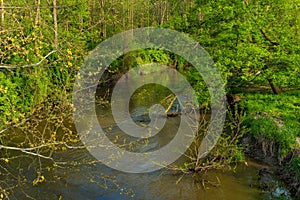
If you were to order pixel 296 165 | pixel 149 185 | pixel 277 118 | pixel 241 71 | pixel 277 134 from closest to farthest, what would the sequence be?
1. pixel 296 165
2. pixel 149 185
3. pixel 277 134
4. pixel 277 118
5. pixel 241 71

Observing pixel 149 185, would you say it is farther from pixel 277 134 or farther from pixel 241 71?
pixel 241 71

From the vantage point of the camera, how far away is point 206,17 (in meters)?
16.8

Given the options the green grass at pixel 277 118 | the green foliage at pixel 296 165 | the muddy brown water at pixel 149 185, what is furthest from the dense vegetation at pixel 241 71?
the muddy brown water at pixel 149 185

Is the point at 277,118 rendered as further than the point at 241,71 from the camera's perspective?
No

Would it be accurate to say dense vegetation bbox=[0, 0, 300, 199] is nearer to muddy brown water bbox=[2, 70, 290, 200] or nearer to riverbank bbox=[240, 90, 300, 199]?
riverbank bbox=[240, 90, 300, 199]

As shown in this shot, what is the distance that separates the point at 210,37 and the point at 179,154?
6370 millimetres

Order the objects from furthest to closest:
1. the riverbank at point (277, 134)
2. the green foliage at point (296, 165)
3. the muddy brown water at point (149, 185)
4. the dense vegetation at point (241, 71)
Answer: the dense vegetation at point (241, 71) → the riverbank at point (277, 134) → the muddy brown water at point (149, 185) → the green foliage at point (296, 165)

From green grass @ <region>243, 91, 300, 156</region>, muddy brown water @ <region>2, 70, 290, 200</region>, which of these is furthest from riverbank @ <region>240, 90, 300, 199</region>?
muddy brown water @ <region>2, 70, 290, 200</region>

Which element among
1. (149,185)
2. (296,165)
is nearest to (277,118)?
(296,165)

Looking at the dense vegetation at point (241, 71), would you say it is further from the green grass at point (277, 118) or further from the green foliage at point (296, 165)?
the green foliage at point (296, 165)

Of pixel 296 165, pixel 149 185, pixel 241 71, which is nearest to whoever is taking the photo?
pixel 296 165

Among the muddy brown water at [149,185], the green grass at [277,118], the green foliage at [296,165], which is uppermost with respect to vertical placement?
the green grass at [277,118]

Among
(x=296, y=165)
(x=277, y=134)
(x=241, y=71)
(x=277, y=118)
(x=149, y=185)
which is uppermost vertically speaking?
(x=241, y=71)

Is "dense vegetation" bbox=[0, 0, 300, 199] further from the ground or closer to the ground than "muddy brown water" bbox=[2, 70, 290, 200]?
further from the ground
